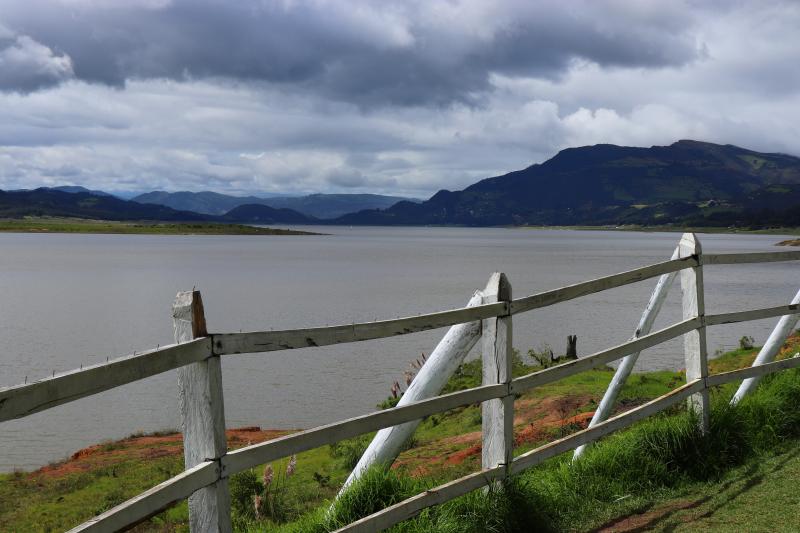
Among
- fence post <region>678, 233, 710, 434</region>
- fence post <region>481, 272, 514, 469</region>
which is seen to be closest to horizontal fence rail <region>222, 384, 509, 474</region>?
fence post <region>481, 272, 514, 469</region>

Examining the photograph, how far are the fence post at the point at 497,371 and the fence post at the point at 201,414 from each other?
250cm

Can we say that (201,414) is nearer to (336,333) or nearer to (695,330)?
(336,333)

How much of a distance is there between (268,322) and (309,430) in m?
46.6

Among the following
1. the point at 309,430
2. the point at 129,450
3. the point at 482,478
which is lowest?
the point at 129,450

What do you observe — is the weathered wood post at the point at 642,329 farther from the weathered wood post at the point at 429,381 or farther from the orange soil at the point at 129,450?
the orange soil at the point at 129,450

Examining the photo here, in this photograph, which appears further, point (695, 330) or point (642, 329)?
point (642, 329)

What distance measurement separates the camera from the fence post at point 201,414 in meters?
4.07

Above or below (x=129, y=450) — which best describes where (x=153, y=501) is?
above

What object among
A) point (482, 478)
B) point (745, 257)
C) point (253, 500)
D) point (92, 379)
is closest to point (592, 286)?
point (482, 478)

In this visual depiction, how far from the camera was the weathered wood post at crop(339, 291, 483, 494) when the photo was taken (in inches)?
243

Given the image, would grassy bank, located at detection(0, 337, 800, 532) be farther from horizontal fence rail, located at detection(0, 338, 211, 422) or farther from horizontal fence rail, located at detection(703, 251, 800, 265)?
horizontal fence rail, located at detection(0, 338, 211, 422)

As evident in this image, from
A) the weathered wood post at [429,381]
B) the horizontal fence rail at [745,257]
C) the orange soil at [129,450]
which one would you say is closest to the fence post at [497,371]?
the weathered wood post at [429,381]

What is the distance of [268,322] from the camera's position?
50375 mm

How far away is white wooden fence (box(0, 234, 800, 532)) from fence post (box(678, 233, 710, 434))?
21 millimetres
